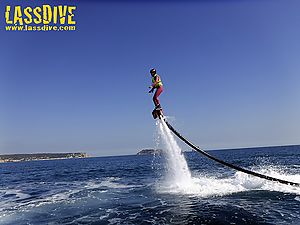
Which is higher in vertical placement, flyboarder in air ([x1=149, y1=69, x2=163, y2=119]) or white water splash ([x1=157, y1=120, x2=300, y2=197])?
flyboarder in air ([x1=149, y1=69, x2=163, y2=119])

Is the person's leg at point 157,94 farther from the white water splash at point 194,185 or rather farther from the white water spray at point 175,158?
the white water splash at point 194,185

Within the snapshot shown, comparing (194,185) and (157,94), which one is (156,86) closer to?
(157,94)

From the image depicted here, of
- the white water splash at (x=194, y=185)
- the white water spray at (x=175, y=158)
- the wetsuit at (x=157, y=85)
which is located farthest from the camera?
the white water splash at (x=194, y=185)

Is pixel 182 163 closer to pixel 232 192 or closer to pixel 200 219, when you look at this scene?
pixel 232 192

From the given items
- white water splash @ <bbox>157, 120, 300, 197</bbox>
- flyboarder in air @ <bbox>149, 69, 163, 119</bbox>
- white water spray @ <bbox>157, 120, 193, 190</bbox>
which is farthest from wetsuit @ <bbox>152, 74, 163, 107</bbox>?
white water splash @ <bbox>157, 120, 300, 197</bbox>

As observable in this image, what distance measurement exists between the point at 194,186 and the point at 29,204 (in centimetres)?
1512

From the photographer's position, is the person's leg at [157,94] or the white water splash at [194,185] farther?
the white water splash at [194,185]

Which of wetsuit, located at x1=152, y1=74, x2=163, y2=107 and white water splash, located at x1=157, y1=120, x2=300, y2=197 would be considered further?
white water splash, located at x1=157, y1=120, x2=300, y2=197

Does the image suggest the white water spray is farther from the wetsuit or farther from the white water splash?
the wetsuit

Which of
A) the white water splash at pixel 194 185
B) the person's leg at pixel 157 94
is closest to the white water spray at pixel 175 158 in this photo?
the white water splash at pixel 194 185

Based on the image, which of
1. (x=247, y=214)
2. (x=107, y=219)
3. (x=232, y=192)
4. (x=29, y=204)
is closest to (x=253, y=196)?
(x=232, y=192)

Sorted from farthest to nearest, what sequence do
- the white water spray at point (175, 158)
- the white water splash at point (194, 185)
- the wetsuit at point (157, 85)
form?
the white water splash at point (194, 185) → the white water spray at point (175, 158) → the wetsuit at point (157, 85)

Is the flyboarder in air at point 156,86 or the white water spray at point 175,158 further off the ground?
the flyboarder in air at point 156,86

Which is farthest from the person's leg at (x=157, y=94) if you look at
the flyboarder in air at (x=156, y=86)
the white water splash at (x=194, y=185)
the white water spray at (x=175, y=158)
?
the white water splash at (x=194, y=185)
